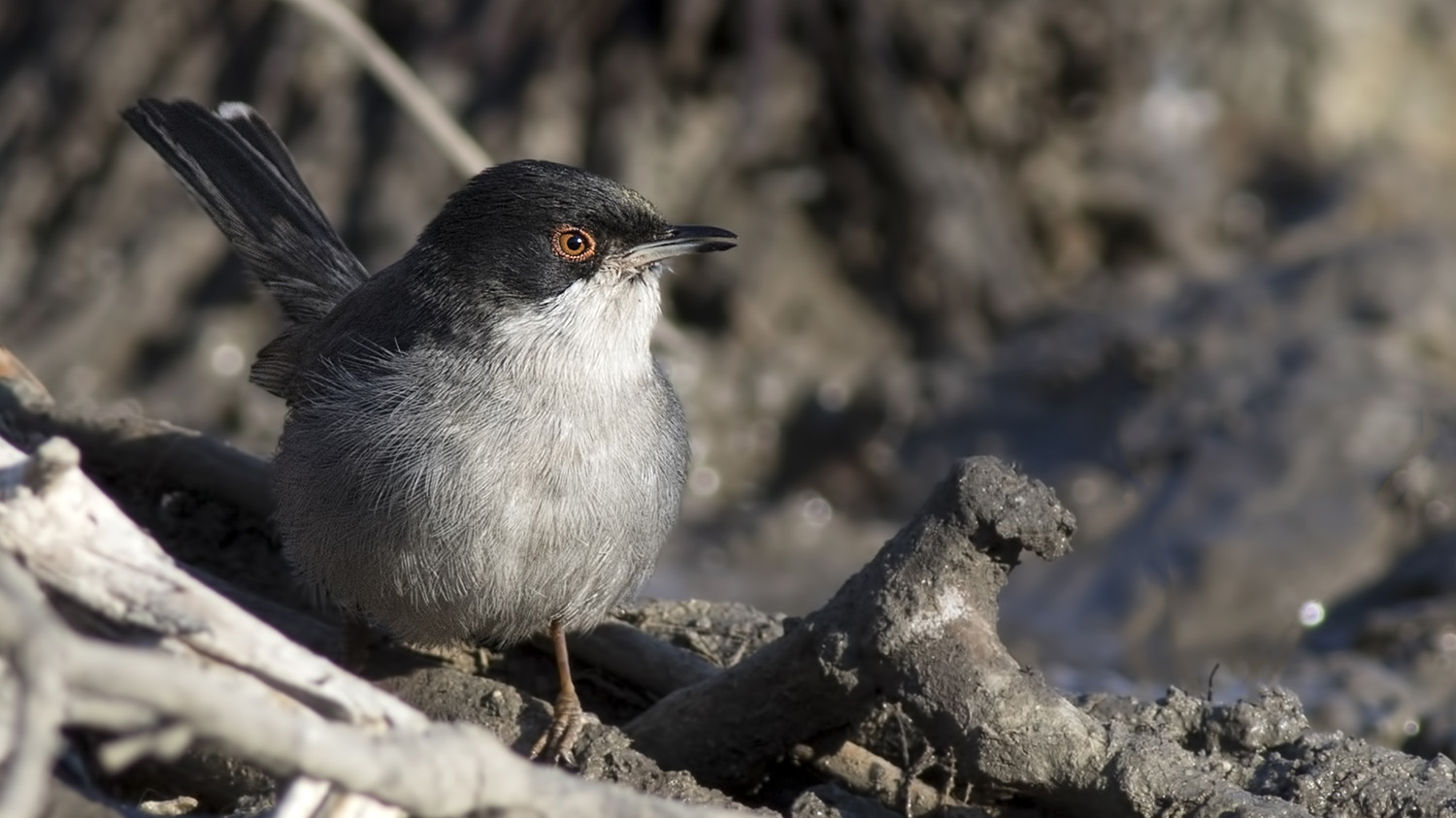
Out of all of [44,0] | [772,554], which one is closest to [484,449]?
[772,554]

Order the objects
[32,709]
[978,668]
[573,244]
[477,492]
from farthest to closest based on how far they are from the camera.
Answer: [573,244]
[477,492]
[978,668]
[32,709]

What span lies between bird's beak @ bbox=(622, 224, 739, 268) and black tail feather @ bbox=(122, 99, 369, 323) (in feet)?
4.30

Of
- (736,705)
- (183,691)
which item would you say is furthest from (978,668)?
(183,691)

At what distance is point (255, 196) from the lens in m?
5.53

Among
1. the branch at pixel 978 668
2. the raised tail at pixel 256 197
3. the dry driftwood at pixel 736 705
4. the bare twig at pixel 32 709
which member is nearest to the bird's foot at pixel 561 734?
the dry driftwood at pixel 736 705

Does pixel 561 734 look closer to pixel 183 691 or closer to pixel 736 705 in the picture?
pixel 736 705

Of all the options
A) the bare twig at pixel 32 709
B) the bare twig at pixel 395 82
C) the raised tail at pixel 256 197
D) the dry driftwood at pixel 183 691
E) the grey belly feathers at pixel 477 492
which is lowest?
the bare twig at pixel 32 709

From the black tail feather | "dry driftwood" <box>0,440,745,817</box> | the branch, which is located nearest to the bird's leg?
the branch

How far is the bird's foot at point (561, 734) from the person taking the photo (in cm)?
412

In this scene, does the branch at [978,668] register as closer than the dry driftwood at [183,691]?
No

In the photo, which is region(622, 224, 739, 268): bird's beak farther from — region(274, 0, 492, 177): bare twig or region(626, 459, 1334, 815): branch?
region(274, 0, 492, 177): bare twig

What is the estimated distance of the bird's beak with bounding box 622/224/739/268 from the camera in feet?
15.3

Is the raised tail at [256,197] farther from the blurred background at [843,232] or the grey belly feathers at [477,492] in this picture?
the blurred background at [843,232]

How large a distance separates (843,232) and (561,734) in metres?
5.89
